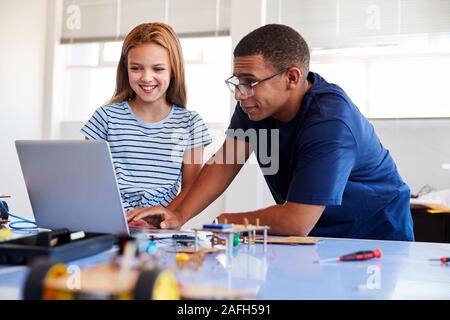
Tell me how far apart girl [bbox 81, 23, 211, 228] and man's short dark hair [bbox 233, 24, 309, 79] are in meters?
0.38

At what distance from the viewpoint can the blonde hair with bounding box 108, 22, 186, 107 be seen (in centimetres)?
177

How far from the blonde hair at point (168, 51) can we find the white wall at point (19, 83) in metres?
2.23

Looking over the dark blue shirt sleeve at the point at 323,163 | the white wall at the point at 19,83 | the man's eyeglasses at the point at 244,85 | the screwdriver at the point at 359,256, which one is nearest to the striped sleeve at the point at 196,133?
the man's eyeglasses at the point at 244,85

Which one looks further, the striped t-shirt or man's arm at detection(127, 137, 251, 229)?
the striped t-shirt

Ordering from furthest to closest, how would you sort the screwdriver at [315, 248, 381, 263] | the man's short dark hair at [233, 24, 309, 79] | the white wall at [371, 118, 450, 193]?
the white wall at [371, 118, 450, 193] < the man's short dark hair at [233, 24, 309, 79] < the screwdriver at [315, 248, 381, 263]

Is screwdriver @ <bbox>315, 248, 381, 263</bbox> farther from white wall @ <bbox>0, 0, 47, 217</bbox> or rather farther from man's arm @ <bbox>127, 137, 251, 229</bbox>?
white wall @ <bbox>0, 0, 47, 217</bbox>

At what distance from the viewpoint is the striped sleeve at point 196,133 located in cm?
186

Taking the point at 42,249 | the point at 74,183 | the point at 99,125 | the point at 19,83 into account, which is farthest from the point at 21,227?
the point at 19,83

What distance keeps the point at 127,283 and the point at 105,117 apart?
1.50 m

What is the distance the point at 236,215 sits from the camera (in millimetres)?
1245

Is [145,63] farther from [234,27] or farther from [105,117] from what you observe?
[234,27]

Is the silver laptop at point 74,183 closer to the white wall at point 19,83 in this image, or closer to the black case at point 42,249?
the black case at point 42,249

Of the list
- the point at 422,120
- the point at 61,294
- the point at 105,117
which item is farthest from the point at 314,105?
the point at 422,120

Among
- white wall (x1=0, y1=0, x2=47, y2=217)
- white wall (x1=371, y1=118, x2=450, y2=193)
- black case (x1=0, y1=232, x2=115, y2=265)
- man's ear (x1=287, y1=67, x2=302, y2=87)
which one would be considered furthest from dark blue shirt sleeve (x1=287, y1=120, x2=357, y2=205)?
white wall (x1=0, y1=0, x2=47, y2=217)
